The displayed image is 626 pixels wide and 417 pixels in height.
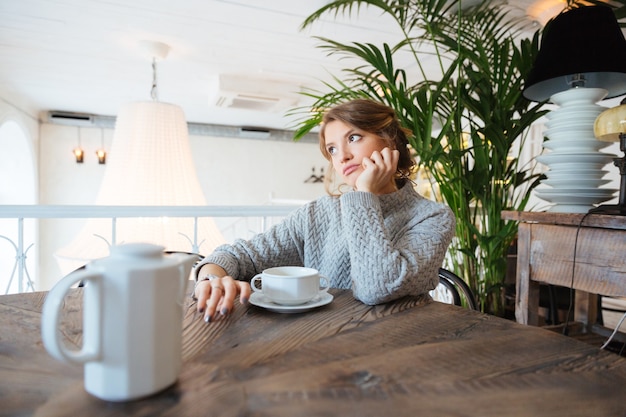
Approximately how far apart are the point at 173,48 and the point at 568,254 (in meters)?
3.20

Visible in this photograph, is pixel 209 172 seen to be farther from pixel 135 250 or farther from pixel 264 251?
pixel 135 250

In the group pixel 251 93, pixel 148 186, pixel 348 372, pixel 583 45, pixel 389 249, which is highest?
pixel 251 93

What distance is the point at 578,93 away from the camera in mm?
1436

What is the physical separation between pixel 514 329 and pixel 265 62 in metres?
3.47

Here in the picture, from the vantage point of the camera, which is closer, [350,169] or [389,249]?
[389,249]

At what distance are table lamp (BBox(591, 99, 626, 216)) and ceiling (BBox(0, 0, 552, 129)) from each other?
1.51 metres

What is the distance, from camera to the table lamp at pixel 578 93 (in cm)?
133

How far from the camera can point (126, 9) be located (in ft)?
8.58

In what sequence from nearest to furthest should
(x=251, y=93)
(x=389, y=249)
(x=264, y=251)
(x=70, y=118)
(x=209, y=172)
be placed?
1. (x=389, y=249)
2. (x=264, y=251)
3. (x=251, y=93)
4. (x=70, y=118)
5. (x=209, y=172)

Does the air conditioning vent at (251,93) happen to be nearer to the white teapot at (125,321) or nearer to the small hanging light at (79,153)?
the small hanging light at (79,153)

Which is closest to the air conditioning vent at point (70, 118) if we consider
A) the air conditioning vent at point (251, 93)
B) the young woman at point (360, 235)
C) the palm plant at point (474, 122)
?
the air conditioning vent at point (251, 93)

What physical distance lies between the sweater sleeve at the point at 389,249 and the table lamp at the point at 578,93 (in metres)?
0.69

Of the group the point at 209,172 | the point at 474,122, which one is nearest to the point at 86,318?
the point at 474,122

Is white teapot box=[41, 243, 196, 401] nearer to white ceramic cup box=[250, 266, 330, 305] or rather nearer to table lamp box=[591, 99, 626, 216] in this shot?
white ceramic cup box=[250, 266, 330, 305]
